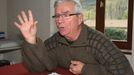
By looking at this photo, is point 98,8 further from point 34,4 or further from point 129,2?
point 34,4

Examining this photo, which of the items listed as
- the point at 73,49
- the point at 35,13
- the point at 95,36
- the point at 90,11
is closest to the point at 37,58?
the point at 73,49

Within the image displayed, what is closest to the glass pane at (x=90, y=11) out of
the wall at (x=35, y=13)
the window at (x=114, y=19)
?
the window at (x=114, y=19)

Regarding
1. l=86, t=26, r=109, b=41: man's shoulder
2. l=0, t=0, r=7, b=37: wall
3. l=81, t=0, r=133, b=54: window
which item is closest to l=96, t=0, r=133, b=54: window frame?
l=81, t=0, r=133, b=54: window

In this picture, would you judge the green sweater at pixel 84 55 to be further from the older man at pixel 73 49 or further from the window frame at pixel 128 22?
the window frame at pixel 128 22

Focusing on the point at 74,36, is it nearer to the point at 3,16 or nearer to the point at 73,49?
the point at 73,49

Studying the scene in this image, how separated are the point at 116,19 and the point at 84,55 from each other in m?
1.63

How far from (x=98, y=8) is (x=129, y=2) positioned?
0.42 metres

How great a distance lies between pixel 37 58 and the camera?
4.72ft

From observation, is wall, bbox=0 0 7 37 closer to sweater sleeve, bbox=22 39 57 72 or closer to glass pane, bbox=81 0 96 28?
glass pane, bbox=81 0 96 28

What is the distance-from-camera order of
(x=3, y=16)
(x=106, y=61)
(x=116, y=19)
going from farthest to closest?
1. (x=3, y=16)
2. (x=116, y=19)
3. (x=106, y=61)

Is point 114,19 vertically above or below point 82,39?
above

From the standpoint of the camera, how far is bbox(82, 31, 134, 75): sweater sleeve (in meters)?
1.27

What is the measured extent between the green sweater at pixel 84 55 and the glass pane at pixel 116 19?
149cm

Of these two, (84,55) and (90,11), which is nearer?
(84,55)
